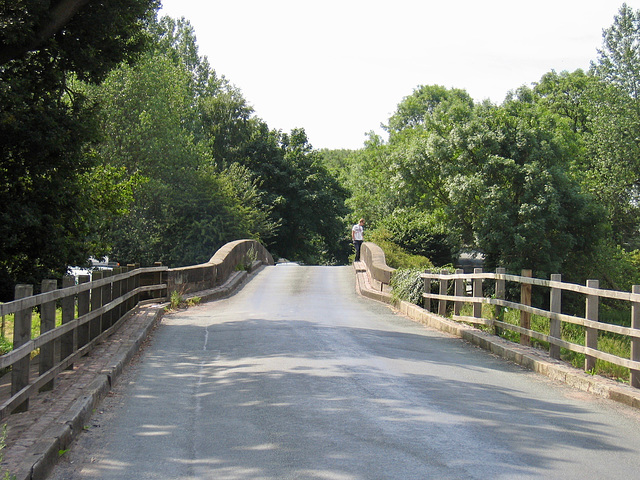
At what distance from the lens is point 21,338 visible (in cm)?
597

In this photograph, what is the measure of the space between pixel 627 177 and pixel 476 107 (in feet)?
35.1

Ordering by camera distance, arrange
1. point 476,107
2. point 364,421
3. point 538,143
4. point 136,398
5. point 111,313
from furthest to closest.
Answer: point 476,107, point 538,143, point 111,313, point 136,398, point 364,421

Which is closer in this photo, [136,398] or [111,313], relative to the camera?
[136,398]

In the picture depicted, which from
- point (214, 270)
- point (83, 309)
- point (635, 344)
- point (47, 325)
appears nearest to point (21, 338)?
point (47, 325)

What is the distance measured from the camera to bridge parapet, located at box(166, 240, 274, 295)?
17.8 meters

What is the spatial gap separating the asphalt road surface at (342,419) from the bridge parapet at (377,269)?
8585 mm

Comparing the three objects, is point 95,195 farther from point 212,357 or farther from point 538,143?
point 538,143

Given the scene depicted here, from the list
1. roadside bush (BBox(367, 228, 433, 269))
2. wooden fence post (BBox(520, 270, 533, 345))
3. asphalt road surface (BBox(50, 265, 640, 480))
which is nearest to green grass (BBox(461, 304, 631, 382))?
wooden fence post (BBox(520, 270, 533, 345))

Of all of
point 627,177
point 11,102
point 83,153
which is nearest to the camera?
point 11,102

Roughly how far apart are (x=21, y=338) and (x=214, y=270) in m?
15.3

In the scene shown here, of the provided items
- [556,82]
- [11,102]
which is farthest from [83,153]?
[556,82]

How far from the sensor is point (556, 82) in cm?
6047

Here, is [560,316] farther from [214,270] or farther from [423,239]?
[423,239]

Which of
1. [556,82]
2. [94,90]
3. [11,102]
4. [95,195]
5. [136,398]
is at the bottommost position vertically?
[136,398]
